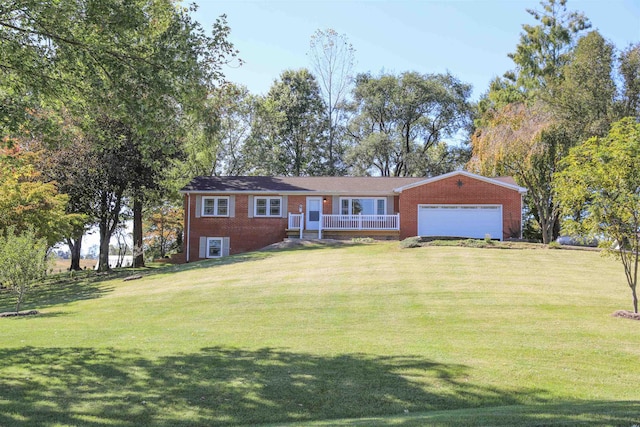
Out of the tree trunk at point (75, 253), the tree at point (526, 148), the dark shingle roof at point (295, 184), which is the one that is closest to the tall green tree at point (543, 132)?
the tree at point (526, 148)

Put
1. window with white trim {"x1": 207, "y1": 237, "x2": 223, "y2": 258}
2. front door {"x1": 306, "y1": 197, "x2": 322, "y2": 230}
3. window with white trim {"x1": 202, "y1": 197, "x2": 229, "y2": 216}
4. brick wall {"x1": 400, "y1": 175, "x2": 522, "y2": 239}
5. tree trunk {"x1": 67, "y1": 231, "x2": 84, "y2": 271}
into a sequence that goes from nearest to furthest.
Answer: brick wall {"x1": 400, "y1": 175, "x2": 522, "y2": 239} < front door {"x1": 306, "y1": 197, "x2": 322, "y2": 230} < window with white trim {"x1": 207, "y1": 237, "x2": 223, "y2": 258} < window with white trim {"x1": 202, "y1": 197, "x2": 229, "y2": 216} < tree trunk {"x1": 67, "y1": 231, "x2": 84, "y2": 271}

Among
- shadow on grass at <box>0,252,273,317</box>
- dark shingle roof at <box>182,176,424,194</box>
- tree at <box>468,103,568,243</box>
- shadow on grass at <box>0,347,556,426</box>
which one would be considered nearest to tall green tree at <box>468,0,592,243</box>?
tree at <box>468,103,568,243</box>

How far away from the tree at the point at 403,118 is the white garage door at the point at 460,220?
16.0m

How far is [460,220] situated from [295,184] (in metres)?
10.5

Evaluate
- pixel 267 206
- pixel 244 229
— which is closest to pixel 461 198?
pixel 267 206

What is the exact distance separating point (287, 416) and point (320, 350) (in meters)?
3.34

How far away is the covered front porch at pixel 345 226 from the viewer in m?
32.5

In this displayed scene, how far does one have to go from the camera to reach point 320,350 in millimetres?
10148

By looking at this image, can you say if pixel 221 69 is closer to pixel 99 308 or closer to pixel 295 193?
pixel 99 308

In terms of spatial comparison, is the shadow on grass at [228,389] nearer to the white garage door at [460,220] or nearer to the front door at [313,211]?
the white garage door at [460,220]

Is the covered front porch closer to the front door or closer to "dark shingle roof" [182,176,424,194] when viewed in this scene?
the front door

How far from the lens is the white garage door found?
103 feet

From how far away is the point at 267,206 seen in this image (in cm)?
3409

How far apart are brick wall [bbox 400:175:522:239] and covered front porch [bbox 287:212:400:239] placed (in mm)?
762
